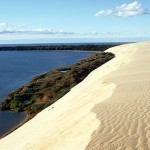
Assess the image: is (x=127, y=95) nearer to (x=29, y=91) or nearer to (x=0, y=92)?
(x=29, y=91)

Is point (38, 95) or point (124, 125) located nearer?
point (124, 125)

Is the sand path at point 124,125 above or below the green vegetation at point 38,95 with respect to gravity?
above

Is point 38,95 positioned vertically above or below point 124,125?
below

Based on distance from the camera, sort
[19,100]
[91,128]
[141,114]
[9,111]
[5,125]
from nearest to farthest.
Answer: [91,128] → [141,114] → [5,125] → [9,111] → [19,100]

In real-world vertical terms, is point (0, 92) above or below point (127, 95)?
below

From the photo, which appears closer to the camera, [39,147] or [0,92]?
[39,147]

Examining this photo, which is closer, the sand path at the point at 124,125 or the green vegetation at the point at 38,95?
the sand path at the point at 124,125

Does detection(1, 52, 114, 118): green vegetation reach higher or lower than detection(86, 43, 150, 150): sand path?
lower

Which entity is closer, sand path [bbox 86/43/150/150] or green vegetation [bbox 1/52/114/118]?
sand path [bbox 86/43/150/150]

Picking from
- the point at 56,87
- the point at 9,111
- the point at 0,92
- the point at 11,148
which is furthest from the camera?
the point at 0,92

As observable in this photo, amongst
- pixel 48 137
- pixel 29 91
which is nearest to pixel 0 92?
pixel 29 91

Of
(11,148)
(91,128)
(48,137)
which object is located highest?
(91,128)
